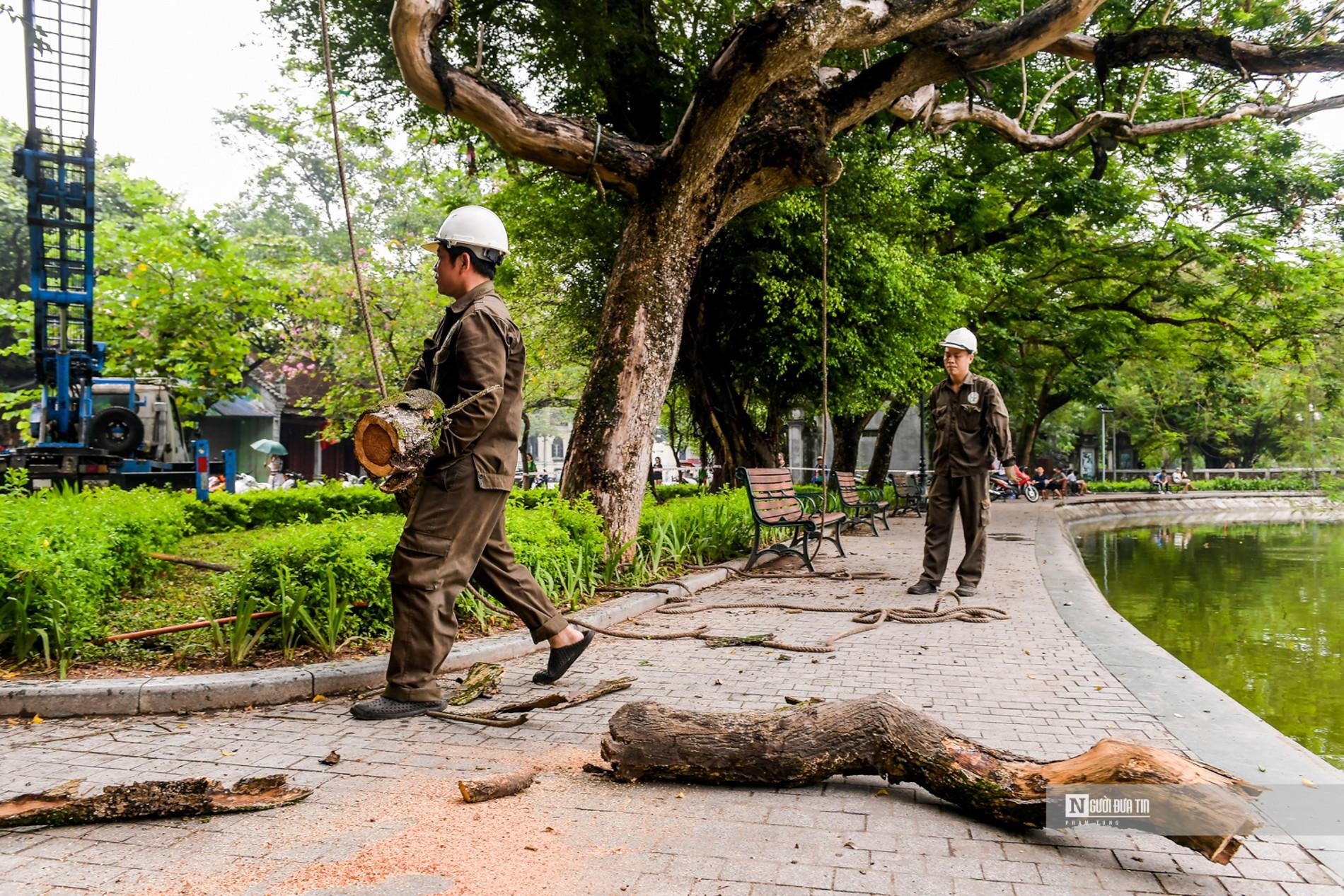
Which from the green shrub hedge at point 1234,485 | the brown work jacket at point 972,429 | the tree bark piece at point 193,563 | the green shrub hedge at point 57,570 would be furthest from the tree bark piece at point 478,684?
the green shrub hedge at point 1234,485

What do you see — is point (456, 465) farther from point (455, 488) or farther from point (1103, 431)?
point (1103, 431)

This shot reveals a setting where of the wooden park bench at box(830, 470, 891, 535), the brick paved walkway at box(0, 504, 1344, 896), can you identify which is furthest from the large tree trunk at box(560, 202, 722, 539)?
the wooden park bench at box(830, 470, 891, 535)

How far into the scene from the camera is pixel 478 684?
15.4 feet

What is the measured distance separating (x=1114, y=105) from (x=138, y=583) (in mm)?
15909

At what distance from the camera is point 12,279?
3077cm

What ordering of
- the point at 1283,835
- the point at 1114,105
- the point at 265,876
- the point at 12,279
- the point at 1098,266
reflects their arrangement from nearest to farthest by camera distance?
1. the point at 265,876
2. the point at 1283,835
3. the point at 1114,105
4. the point at 1098,266
5. the point at 12,279

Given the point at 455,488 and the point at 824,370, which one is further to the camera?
the point at 824,370

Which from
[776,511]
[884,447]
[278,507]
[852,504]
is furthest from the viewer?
[884,447]

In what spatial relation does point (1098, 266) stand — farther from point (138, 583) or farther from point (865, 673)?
point (138, 583)

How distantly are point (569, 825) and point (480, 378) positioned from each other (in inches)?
82.8

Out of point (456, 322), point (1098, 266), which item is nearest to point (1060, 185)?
point (1098, 266)

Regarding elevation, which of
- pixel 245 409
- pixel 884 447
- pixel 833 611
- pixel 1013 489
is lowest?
pixel 833 611

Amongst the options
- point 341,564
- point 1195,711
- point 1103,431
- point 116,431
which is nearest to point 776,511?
point 341,564

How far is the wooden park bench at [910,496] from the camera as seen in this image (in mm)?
22172
